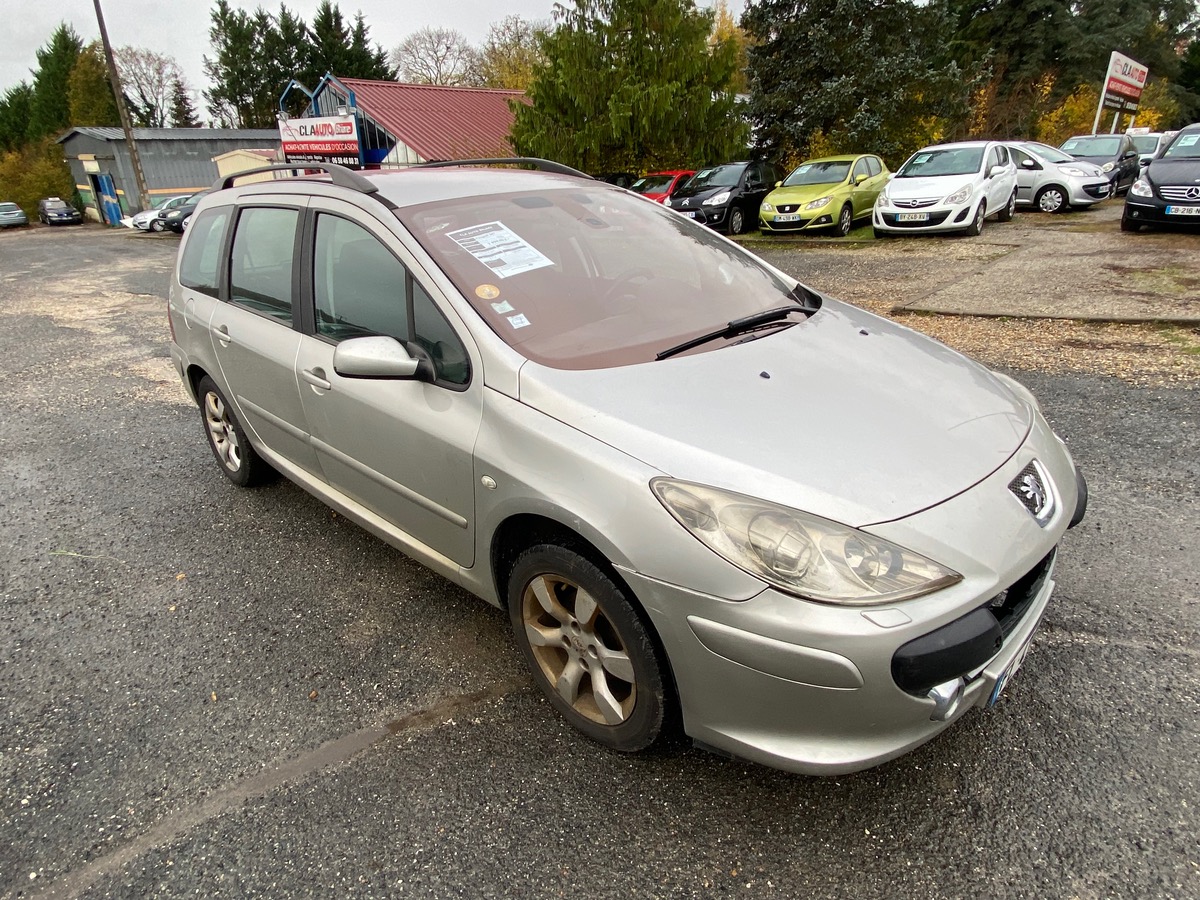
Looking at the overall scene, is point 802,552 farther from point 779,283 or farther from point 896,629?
point 779,283

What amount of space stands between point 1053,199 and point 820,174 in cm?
443

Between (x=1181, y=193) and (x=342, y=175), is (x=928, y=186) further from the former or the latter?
(x=342, y=175)

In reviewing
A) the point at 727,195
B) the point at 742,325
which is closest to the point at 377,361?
the point at 742,325

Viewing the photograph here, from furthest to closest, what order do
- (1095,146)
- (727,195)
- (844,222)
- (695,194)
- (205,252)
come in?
(1095,146) < (695,194) < (727,195) < (844,222) < (205,252)

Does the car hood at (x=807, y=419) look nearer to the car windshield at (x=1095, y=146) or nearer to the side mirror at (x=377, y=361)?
the side mirror at (x=377, y=361)

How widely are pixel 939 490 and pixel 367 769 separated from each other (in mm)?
1855

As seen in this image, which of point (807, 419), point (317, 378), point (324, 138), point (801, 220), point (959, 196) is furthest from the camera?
point (324, 138)

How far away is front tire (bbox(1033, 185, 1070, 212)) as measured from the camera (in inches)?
557

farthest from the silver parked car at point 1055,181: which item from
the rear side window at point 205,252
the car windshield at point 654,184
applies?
the rear side window at point 205,252

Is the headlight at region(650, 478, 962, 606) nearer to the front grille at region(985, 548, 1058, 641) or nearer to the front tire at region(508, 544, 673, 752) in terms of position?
the front grille at region(985, 548, 1058, 641)

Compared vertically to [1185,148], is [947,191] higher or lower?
lower

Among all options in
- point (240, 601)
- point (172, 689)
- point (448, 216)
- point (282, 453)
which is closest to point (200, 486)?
point (282, 453)

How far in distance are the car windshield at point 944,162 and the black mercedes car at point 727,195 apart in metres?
3.42

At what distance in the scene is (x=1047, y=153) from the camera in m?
15.0
